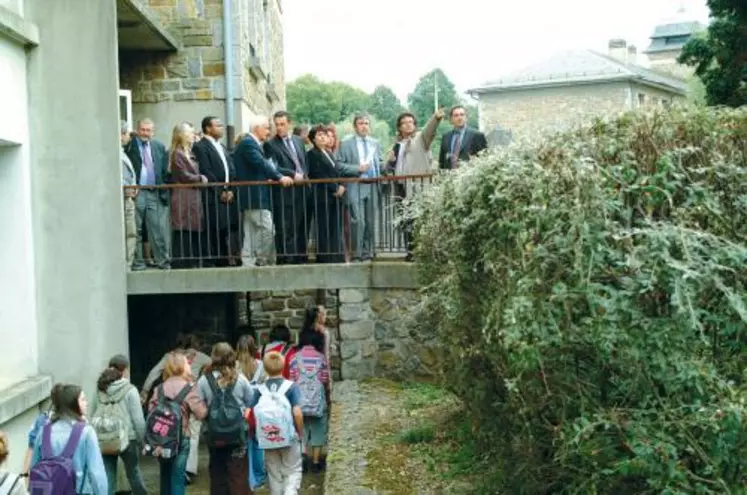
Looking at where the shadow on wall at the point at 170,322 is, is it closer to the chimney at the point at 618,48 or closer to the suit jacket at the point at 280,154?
the suit jacket at the point at 280,154

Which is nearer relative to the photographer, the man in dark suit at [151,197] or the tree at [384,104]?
the man in dark suit at [151,197]

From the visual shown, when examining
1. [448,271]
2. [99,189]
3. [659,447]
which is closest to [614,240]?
[659,447]

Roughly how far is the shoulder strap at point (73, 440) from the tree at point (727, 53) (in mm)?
10982

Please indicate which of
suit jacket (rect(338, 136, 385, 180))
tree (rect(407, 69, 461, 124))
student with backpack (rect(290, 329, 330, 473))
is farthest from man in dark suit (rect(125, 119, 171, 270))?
tree (rect(407, 69, 461, 124))

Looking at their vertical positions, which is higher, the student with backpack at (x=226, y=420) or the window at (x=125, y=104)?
the window at (x=125, y=104)

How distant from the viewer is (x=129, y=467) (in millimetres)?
9625

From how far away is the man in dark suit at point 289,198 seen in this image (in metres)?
12.3

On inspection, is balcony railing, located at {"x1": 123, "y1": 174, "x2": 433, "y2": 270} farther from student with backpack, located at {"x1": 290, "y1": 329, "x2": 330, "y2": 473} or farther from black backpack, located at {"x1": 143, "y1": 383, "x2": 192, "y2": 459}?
black backpack, located at {"x1": 143, "y1": 383, "x2": 192, "y2": 459}

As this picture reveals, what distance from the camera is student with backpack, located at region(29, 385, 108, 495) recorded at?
24.5 ft

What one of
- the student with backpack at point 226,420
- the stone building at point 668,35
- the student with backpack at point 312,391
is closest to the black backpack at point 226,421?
the student with backpack at point 226,420

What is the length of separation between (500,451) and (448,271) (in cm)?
159

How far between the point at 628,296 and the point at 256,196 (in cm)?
855

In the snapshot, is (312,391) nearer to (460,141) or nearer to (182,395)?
(182,395)

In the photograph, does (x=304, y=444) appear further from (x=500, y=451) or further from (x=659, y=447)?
(x=659, y=447)
